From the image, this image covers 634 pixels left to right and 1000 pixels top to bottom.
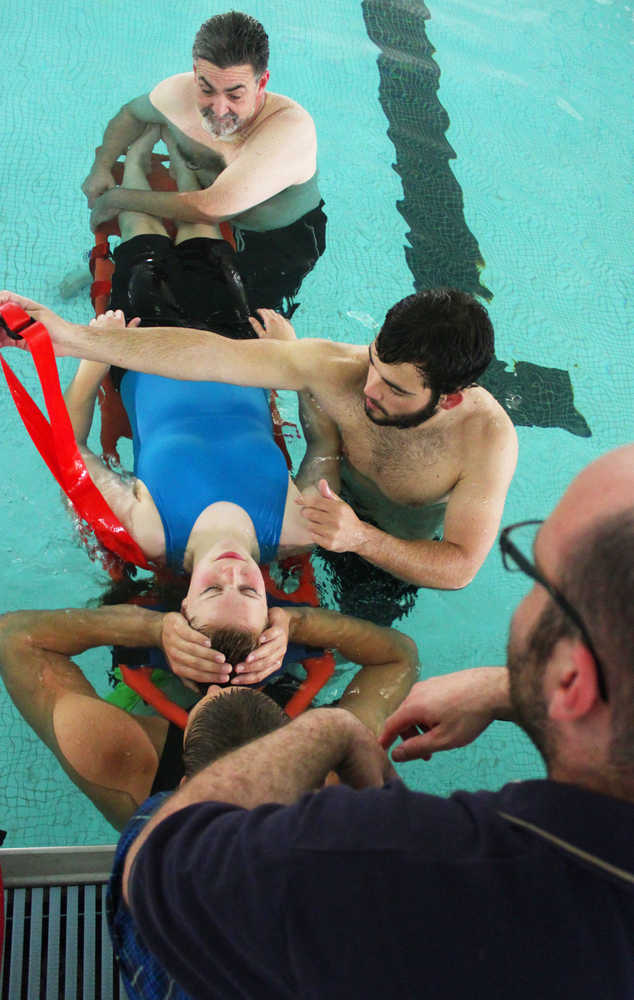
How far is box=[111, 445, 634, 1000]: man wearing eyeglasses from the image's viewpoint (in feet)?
3.13

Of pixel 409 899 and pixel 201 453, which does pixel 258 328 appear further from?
pixel 409 899

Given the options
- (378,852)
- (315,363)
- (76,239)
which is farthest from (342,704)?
(76,239)

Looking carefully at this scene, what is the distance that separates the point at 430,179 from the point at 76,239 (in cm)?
235

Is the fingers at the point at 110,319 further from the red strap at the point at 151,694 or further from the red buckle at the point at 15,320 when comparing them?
the red strap at the point at 151,694

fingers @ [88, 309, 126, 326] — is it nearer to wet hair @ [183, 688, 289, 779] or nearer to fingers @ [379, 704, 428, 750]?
wet hair @ [183, 688, 289, 779]

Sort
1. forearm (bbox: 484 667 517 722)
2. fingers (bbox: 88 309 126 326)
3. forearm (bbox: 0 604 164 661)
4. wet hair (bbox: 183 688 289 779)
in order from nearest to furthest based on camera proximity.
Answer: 1. forearm (bbox: 484 667 517 722)
2. wet hair (bbox: 183 688 289 779)
3. forearm (bbox: 0 604 164 661)
4. fingers (bbox: 88 309 126 326)

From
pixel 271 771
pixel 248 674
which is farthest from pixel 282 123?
pixel 271 771

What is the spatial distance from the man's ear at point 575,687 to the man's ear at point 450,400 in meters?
1.67

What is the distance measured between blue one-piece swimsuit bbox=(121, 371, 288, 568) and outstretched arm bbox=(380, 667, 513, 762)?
4.53ft

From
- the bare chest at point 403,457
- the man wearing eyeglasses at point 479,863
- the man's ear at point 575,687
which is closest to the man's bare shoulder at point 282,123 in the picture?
the bare chest at point 403,457

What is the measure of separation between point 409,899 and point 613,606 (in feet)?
1.40

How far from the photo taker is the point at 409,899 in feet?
3.27

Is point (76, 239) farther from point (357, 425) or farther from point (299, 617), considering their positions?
point (299, 617)

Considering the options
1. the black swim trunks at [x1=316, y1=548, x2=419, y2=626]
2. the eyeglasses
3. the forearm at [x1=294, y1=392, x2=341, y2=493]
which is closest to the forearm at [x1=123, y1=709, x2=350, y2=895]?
the eyeglasses
